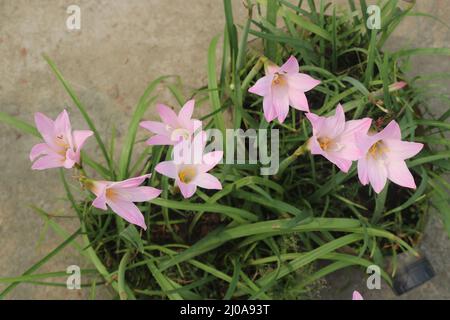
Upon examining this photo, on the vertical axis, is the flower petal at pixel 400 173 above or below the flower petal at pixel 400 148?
below

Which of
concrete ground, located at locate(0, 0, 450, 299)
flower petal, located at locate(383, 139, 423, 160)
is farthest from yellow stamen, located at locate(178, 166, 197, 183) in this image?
concrete ground, located at locate(0, 0, 450, 299)

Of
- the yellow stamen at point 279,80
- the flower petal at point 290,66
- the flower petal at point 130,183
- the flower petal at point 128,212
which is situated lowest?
the flower petal at point 128,212

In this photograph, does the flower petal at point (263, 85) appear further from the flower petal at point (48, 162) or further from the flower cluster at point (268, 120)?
the flower petal at point (48, 162)

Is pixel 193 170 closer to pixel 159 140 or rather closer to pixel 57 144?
pixel 159 140

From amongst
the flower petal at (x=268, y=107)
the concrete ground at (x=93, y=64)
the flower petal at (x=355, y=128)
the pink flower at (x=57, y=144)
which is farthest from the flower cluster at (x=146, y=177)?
the concrete ground at (x=93, y=64)
